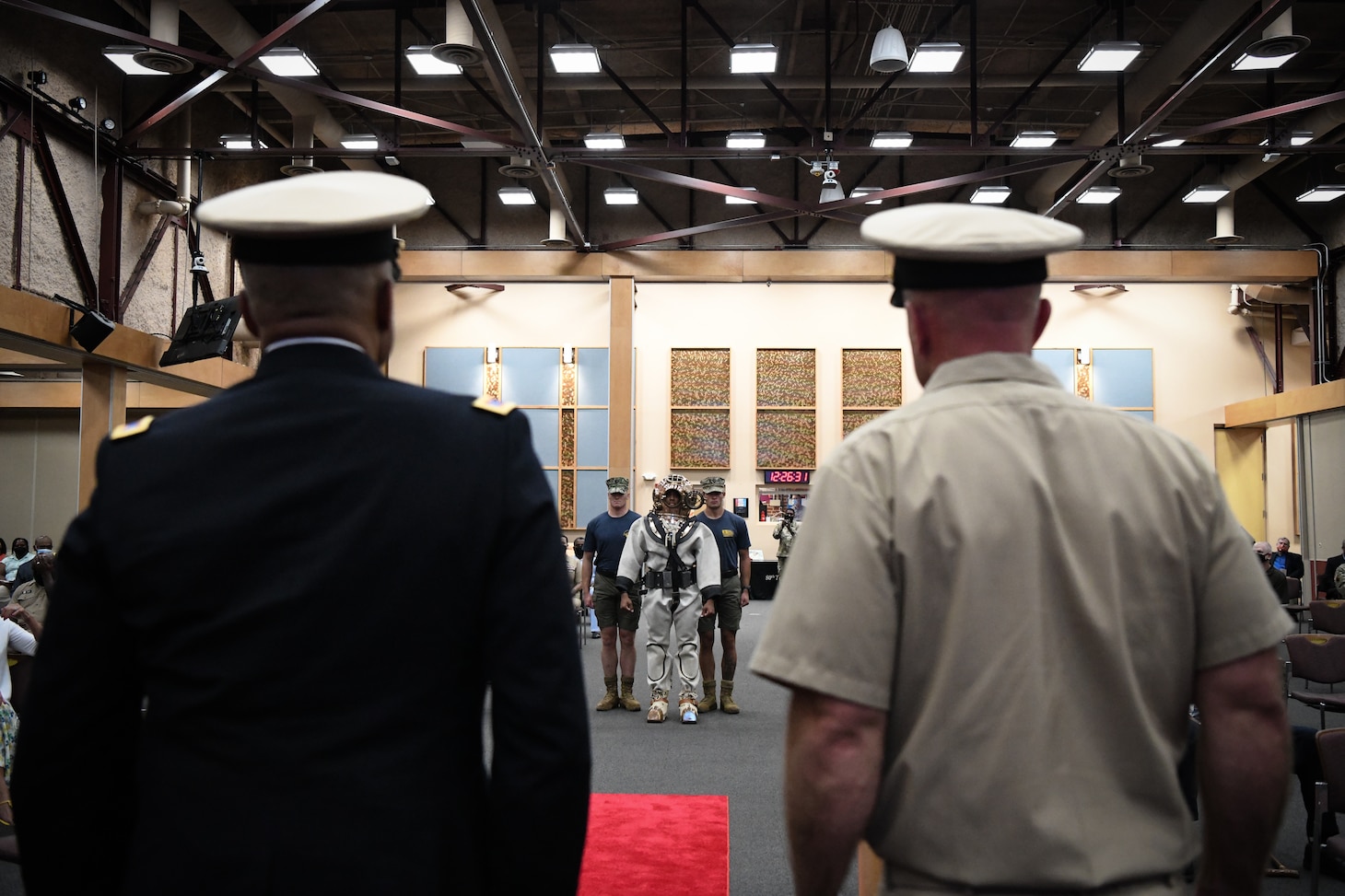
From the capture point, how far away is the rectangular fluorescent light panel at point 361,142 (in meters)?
15.1

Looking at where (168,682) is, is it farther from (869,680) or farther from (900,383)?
(900,383)

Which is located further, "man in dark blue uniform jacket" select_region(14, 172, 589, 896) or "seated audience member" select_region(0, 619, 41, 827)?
"seated audience member" select_region(0, 619, 41, 827)

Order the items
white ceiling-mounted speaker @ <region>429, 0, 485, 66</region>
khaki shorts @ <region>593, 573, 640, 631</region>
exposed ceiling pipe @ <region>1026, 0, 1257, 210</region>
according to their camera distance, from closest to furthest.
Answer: khaki shorts @ <region>593, 573, 640, 631</region>, white ceiling-mounted speaker @ <region>429, 0, 485, 66</region>, exposed ceiling pipe @ <region>1026, 0, 1257, 210</region>

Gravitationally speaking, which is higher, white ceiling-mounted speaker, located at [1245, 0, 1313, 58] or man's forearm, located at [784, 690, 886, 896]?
white ceiling-mounted speaker, located at [1245, 0, 1313, 58]

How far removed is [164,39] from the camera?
40.3 feet

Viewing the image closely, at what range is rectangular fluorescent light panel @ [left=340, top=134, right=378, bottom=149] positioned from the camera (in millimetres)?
15141

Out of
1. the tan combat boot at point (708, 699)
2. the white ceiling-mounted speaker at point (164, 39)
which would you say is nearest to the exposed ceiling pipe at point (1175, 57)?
the tan combat boot at point (708, 699)

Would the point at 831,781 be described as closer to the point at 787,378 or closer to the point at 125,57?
the point at 125,57

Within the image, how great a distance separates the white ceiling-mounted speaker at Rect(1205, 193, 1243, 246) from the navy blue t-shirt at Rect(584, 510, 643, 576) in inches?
570

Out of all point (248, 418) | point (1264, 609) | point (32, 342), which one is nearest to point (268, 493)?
point (248, 418)

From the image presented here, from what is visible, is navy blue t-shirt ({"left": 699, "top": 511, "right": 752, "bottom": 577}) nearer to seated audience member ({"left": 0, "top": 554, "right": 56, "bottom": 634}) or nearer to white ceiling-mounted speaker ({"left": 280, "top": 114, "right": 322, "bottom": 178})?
seated audience member ({"left": 0, "top": 554, "right": 56, "bottom": 634})

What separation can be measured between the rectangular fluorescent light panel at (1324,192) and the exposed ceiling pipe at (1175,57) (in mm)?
3834

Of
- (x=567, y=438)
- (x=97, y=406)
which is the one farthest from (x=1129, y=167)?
(x=97, y=406)

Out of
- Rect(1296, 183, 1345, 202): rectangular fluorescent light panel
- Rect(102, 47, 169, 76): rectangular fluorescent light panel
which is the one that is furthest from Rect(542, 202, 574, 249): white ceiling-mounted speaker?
Rect(1296, 183, 1345, 202): rectangular fluorescent light panel
